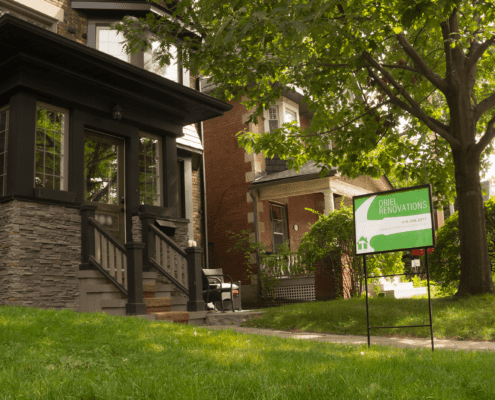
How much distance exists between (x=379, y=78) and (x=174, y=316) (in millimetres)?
5983

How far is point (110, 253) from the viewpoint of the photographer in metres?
8.38

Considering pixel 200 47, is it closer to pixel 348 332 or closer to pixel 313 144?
pixel 313 144

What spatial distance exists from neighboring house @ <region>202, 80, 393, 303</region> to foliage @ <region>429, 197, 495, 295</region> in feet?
15.6

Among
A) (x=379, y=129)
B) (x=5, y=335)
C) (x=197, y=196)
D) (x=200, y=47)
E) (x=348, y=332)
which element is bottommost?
(x=348, y=332)

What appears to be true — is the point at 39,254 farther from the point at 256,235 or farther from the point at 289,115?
the point at 289,115

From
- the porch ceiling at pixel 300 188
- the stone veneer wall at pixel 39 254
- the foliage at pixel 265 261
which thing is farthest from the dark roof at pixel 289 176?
the stone veneer wall at pixel 39 254

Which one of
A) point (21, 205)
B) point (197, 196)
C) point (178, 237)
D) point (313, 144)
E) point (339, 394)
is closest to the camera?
point (339, 394)

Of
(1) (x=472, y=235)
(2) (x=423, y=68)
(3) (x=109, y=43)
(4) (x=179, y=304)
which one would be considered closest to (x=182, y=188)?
(3) (x=109, y=43)

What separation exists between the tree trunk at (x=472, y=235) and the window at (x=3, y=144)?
7.94 m

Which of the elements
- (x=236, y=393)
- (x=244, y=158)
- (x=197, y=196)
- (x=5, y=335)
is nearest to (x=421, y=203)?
(x=236, y=393)

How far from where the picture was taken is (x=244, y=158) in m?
16.9

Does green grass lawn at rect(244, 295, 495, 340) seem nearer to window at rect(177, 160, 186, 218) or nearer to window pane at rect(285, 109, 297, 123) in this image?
window at rect(177, 160, 186, 218)

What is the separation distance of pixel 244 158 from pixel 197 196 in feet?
11.8

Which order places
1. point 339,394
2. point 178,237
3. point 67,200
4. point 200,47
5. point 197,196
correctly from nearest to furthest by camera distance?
point 339,394 → point 67,200 → point 200,47 → point 178,237 → point 197,196
